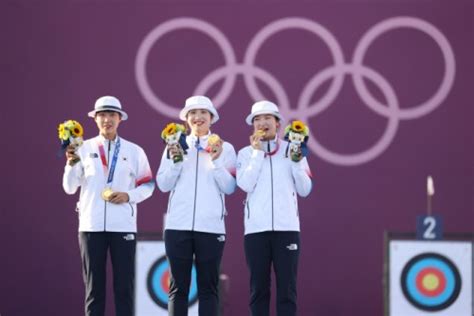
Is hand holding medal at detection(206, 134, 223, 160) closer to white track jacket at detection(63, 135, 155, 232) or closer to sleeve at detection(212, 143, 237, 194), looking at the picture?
sleeve at detection(212, 143, 237, 194)

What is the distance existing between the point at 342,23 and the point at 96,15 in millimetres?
2108

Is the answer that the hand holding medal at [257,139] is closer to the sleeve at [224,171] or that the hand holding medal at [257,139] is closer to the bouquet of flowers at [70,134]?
the sleeve at [224,171]

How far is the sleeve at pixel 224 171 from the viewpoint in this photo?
656cm

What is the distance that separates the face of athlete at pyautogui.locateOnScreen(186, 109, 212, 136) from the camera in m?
6.71

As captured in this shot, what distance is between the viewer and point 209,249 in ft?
21.4

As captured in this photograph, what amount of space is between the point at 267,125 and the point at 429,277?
2.08m

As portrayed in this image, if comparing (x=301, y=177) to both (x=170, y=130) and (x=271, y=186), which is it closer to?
(x=271, y=186)

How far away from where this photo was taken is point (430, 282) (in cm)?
802

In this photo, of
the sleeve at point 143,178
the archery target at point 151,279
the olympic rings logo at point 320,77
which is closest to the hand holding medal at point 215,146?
the sleeve at point 143,178

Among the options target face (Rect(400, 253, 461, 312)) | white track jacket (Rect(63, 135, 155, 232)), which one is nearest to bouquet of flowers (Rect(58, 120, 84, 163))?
white track jacket (Rect(63, 135, 155, 232))

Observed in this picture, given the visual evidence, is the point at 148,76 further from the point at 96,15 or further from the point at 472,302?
the point at 472,302

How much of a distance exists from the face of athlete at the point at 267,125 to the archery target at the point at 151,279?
1381mm

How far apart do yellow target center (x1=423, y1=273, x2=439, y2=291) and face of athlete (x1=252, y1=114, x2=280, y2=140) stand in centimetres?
199

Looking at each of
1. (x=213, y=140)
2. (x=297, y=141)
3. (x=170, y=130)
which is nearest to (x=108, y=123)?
(x=170, y=130)
